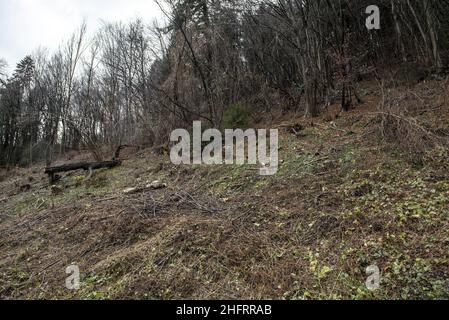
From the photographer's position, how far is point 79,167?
31.5 feet

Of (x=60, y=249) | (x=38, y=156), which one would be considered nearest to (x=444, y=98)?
(x=60, y=249)

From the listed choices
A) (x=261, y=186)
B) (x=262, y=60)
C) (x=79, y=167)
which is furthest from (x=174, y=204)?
(x=262, y=60)

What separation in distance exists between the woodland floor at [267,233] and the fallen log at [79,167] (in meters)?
3.22

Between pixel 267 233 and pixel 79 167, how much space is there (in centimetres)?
763

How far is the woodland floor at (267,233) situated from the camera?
289 centimetres

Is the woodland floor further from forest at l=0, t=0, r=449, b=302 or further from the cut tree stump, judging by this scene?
the cut tree stump

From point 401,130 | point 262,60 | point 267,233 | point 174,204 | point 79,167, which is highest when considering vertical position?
point 262,60

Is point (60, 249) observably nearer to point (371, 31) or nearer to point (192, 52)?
point (192, 52)

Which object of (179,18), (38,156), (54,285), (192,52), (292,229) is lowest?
(54,285)

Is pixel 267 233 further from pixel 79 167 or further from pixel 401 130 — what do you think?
pixel 79 167

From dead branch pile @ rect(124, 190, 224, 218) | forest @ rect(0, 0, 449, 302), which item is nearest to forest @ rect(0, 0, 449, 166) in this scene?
forest @ rect(0, 0, 449, 302)

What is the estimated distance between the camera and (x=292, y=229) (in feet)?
12.2
